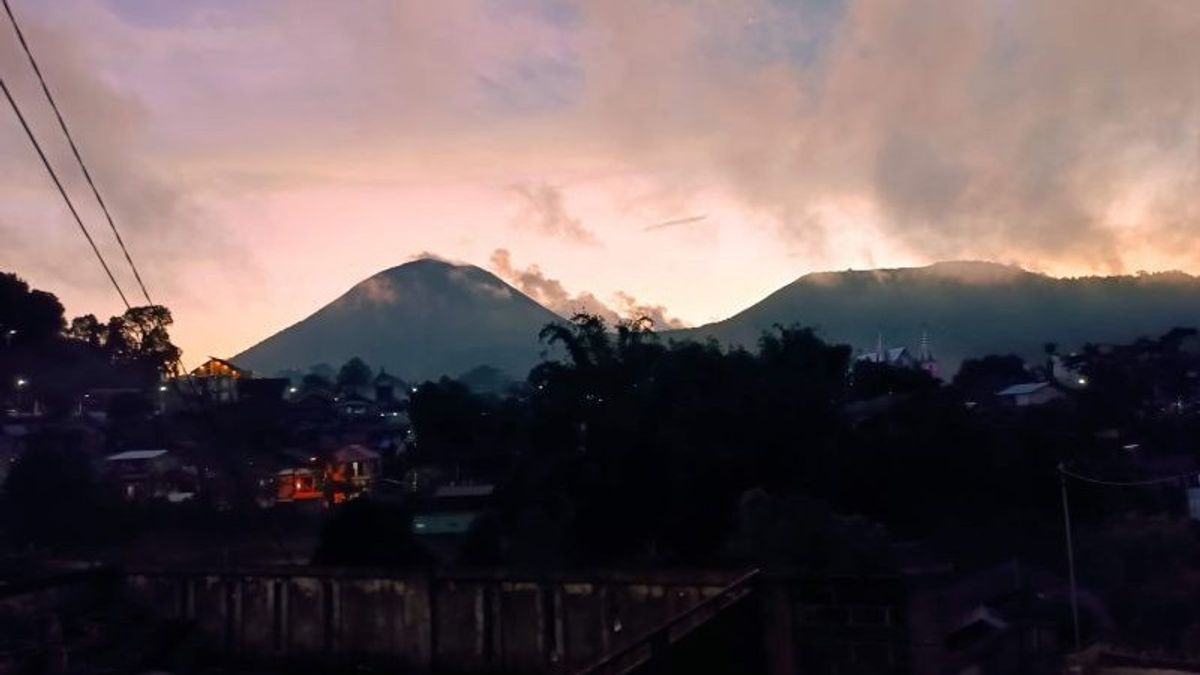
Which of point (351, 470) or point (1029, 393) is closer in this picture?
point (351, 470)

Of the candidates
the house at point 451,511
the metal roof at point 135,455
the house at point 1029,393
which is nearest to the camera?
the house at point 451,511

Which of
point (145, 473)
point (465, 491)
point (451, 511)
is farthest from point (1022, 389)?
point (145, 473)

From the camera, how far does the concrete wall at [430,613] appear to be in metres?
12.2

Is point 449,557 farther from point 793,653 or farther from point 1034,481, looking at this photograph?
point 793,653

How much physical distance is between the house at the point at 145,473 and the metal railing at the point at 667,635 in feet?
128

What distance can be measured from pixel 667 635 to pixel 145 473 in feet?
142

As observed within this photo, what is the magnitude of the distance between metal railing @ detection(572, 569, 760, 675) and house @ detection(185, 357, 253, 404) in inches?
2201

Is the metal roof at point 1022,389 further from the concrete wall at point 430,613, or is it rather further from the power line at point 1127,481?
the concrete wall at point 430,613

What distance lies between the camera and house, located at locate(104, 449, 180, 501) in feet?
148

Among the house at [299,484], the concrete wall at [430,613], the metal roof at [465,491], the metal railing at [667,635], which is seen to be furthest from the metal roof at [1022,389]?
the metal railing at [667,635]

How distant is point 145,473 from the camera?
47.1 m

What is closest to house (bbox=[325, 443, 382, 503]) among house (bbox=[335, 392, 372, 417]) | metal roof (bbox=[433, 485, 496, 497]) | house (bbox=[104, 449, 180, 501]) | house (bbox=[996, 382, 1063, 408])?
house (bbox=[104, 449, 180, 501])

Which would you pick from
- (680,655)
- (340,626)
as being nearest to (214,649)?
(340,626)

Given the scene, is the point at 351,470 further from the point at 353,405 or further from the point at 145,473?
the point at 353,405
